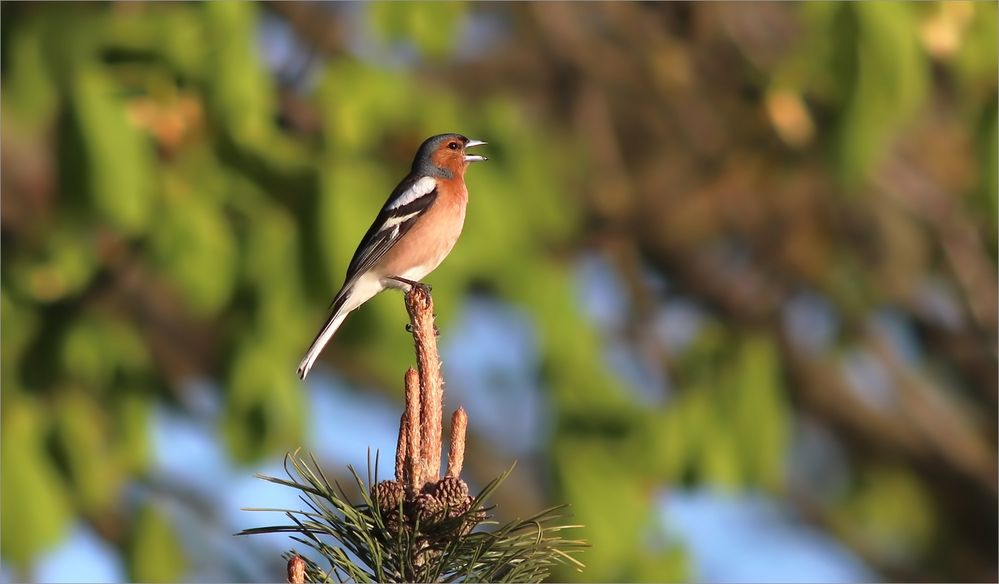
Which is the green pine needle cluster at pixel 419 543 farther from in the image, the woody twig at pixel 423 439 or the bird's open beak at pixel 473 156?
the bird's open beak at pixel 473 156

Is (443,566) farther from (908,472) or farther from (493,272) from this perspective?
(908,472)

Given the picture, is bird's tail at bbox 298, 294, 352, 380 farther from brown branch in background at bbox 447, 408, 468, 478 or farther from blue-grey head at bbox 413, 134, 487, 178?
brown branch in background at bbox 447, 408, 468, 478

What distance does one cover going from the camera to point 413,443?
302cm

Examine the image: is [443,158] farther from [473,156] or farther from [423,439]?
[423,439]

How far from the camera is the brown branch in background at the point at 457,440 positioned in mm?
3014

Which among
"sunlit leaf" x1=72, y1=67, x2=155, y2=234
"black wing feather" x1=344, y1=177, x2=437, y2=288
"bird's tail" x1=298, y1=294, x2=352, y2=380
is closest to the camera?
"bird's tail" x1=298, y1=294, x2=352, y2=380

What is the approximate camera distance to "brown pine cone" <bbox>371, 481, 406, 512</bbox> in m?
3.03

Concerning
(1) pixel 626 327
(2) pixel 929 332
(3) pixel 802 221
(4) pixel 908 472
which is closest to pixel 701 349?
(1) pixel 626 327

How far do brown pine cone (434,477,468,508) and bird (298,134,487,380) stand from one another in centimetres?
271

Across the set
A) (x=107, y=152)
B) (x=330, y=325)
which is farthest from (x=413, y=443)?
(x=107, y=152)

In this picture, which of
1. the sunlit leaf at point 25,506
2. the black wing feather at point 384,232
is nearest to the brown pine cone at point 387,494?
the black wing feather at point 384,232

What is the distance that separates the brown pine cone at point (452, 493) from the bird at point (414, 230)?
271 centimetres

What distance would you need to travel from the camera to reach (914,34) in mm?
6262

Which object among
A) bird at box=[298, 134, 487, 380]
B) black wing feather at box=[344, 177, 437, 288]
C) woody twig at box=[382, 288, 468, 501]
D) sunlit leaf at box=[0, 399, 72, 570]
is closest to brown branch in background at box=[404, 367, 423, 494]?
woody twig at box=[382, 288, 468, 501]
